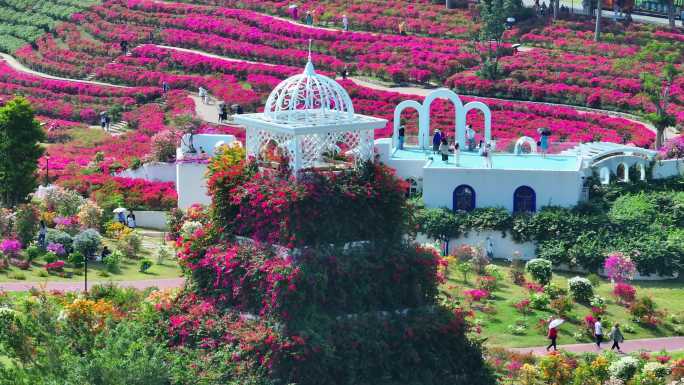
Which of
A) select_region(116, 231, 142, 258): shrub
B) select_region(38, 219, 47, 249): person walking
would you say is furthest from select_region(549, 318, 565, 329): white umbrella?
select_region(38, 219, 47, 249): person walking

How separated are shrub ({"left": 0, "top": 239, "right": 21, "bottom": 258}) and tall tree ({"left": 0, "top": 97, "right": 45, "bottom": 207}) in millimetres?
4690

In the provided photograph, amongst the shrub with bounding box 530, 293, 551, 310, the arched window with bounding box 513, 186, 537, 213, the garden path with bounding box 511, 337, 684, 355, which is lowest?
the garden path with bounding box 511, 337, 684, 355

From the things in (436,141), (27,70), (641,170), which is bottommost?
(641,170)

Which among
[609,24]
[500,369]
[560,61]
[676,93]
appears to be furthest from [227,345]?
[609,24]

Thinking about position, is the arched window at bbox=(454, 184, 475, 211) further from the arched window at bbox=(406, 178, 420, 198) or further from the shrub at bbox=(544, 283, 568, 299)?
the shrub at bbox=(544, 283, 568, 299)

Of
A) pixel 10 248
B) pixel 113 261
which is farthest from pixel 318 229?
pixel 10 248

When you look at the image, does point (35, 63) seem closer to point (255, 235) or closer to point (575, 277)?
point (575, 277)

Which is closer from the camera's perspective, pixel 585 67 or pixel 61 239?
pixel 61 239

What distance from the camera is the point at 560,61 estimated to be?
74.1 meters

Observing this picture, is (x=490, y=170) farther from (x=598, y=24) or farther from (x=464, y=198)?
(x=598, y=24)

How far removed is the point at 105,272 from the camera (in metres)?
45.4

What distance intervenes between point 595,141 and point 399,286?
27.9 metres

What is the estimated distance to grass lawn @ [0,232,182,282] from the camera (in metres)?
44.3

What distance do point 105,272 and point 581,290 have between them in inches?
549
